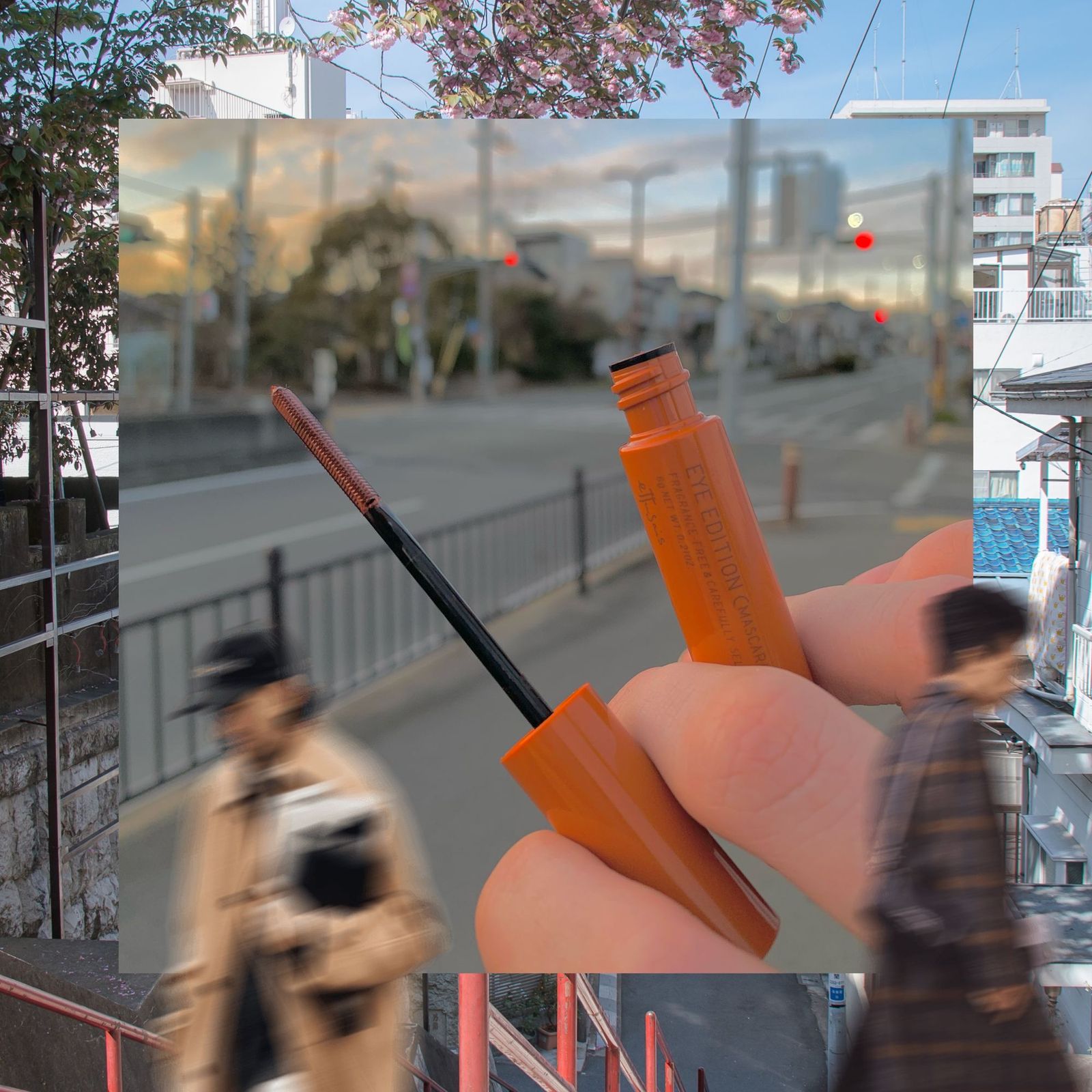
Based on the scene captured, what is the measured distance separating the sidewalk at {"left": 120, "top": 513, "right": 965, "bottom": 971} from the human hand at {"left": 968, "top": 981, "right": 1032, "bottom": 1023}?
1.79 feet

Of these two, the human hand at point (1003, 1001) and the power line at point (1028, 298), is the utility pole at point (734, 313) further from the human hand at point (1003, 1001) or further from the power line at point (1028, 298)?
the power line at point (1028, 298)

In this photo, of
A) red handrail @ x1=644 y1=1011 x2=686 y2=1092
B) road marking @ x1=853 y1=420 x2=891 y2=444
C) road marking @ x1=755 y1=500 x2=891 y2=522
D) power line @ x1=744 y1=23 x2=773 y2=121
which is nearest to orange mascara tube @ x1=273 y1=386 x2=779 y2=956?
road marking @ x1=755 y1=500 x2=891 y2=522

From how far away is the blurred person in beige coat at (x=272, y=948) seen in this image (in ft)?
4.52

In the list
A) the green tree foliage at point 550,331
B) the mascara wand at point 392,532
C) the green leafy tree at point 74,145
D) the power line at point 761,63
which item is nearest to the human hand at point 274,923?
the mascara wand at point 392,532

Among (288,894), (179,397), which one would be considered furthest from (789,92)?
(288,894)

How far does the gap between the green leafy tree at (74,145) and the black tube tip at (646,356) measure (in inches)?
56.4

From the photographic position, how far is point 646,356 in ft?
5.82

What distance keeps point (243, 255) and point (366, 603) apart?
2.07 ft

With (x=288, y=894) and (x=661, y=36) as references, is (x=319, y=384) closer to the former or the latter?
(x=288, y=894)

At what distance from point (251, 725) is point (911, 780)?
0.88 m

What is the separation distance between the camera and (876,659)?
1.78 meters

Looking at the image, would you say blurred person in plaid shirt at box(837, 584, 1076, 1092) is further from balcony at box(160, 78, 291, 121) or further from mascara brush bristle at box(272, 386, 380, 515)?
balcony at box(160, 78, 291, 121)

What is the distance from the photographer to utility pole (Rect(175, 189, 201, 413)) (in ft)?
5.92

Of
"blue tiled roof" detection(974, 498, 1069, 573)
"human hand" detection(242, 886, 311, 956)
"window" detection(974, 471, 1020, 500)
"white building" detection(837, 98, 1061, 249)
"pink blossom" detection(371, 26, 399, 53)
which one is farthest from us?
"window" detection(974, 471, 1020, 500)
